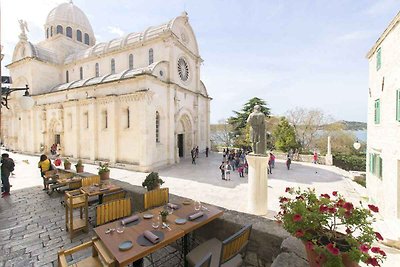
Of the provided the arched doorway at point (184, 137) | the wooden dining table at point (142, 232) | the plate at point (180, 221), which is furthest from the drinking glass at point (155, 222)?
the arched doorway at point (184, 137)

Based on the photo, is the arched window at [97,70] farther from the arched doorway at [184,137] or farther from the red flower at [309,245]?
the red flower at [309,245]

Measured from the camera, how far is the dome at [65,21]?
28.9 meters

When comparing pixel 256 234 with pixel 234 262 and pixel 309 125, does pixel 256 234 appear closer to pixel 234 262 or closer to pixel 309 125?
pixel 234 262

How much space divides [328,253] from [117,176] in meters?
14.4

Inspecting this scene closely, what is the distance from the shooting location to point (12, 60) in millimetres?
26875

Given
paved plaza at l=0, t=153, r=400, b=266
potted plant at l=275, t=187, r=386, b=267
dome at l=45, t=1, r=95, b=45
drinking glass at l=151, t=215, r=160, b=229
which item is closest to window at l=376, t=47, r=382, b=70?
paved plaza at l=0, t=153, r=400, b=266

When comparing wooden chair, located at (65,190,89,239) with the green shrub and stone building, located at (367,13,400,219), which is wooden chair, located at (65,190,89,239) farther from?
the green shrub

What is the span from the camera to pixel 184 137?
75.8 feet

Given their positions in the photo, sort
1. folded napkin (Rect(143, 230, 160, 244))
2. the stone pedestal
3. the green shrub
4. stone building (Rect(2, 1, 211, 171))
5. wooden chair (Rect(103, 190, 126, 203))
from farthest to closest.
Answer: the green shrub < stone building (Rect(2, 1, 211, 171)) < the stone pedestal < wooden chair (Rect(103, 190, 126, 203)) < folded napkin (Rect(143, 230, 160, 244))

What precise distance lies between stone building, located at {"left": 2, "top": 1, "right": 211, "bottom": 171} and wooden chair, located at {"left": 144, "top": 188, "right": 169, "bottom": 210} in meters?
11.1

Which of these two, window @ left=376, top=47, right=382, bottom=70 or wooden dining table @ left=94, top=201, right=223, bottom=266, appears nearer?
wooden dining table @ left=94, top=201, right=223, bottom=266

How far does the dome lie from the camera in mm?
28938

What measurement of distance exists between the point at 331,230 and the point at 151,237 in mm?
2602

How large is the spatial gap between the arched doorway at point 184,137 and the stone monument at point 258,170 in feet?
48.7
